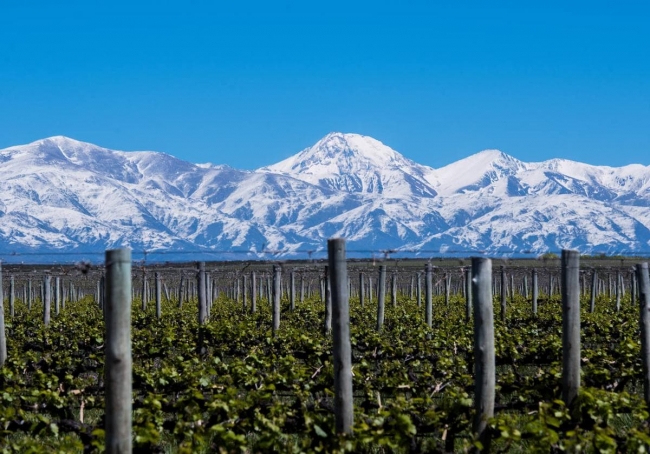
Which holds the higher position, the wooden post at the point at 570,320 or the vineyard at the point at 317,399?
the wooden post at the point at 570,320

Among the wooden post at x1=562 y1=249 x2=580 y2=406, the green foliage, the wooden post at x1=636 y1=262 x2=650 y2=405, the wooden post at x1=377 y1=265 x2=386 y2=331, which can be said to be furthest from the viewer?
the wooden post at x1=377 y1=265 x2=386 y2=331

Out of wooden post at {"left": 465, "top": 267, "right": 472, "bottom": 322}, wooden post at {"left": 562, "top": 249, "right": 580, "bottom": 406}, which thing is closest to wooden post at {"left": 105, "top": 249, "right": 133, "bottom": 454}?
wooden post at {"left": 562, "top": 249, "right": 580, "bottom": 406}

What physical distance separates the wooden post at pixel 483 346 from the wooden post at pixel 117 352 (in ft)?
11.7

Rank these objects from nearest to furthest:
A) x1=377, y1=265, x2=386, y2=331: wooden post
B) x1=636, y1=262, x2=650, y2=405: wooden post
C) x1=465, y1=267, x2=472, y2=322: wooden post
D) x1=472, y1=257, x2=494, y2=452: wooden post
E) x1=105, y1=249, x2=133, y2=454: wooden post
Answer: x1=105, y1=249, x2=133, y2=454: wooden post, x1=472, y1=257, x2=494, y2=452: wooden post, x1=636, y1=262, x2=650, y2=405: wooden post, x1=377, y1=265, x2=386, y2=331: wooden post, x1=465, y1=267, x2=472, y2=322: wooden post

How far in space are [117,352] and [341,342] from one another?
232 cm

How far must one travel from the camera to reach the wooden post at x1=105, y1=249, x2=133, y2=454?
6.95 meters

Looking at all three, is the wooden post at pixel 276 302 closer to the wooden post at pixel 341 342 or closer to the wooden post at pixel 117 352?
the wooden post at pixel 341 342

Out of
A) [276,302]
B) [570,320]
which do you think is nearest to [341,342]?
[570,320]

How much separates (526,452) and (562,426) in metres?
0.60

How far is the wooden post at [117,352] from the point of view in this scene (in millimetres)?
6949

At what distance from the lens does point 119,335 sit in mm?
6949

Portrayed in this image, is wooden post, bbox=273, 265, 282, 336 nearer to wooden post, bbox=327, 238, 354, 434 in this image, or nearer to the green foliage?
the green foliage

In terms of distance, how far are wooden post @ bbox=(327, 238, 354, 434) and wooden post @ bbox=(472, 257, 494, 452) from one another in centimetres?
133

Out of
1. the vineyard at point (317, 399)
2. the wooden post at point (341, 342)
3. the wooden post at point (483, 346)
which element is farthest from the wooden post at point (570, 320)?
the wooden post at point (341, 342)
